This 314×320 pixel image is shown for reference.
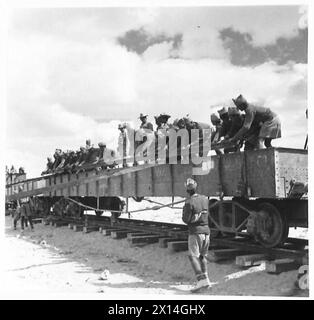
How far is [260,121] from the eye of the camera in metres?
8.10

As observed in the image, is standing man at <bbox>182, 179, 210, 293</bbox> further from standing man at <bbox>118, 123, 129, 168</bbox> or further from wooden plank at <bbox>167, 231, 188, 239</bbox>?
standing man at <bbox>118, 123, 129, 168</bbox>

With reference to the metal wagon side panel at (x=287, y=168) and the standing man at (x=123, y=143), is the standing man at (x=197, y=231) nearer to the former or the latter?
the metal wagon side panel at (x=287, y=168)

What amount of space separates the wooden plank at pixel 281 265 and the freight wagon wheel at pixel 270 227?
2.68 ft

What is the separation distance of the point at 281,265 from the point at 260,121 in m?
2.69

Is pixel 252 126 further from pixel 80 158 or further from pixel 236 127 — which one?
pixel 80 158

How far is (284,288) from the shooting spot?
6.32m

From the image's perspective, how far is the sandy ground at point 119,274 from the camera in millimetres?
6559

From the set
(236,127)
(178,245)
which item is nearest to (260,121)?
(236,127)

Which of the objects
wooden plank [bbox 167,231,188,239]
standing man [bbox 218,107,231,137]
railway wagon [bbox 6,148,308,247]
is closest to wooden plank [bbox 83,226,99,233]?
railway wagon [bbox 6,148,308,247]

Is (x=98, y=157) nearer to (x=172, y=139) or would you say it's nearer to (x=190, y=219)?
(x=172, y=139)

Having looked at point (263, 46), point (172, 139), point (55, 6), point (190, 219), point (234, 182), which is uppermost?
point (55, 6)

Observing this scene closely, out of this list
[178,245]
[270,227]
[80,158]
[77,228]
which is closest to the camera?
[270,227]
